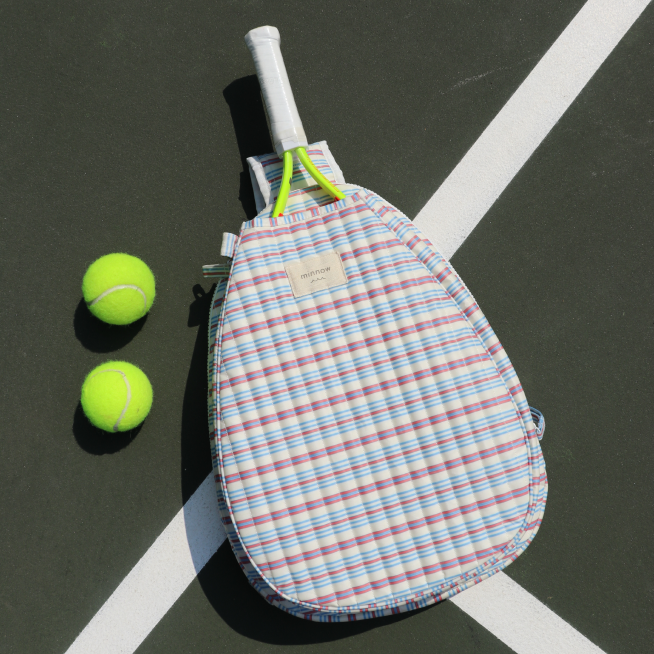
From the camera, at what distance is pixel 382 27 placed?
1.67 meters

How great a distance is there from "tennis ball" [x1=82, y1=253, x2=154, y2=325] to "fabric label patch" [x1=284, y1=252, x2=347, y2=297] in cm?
48

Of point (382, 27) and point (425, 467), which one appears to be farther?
point (382, 27)

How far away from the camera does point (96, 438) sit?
1.57 meters

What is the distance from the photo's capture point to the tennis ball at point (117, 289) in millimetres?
1416

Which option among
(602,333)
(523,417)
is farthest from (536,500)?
(602,333)

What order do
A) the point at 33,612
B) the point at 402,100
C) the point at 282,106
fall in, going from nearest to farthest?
the point at 282,106 → the point at 33,612 → the point at 402,100

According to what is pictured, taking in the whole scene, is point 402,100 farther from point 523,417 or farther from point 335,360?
point 523,417

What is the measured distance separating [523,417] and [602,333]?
0.54m

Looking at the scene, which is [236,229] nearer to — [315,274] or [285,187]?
[285,187]

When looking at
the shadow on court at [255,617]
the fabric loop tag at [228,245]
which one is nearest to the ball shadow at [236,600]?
the shadow on court at [255,617]

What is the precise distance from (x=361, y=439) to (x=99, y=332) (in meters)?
0.93

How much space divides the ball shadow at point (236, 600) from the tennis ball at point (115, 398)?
17 centimetres

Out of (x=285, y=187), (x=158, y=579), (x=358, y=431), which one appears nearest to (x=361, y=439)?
(x=358, y=431)

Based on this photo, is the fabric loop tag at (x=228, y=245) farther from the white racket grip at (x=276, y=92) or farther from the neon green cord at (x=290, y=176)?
the white racket grip at (x=276, y=92)
